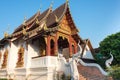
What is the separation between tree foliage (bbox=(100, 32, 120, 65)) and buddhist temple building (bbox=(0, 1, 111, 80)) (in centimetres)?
383

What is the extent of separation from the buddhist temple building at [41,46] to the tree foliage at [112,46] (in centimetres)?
383

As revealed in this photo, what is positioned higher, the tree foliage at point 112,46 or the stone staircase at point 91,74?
the tree foliage at point 112,46

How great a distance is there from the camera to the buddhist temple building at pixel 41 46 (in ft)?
35.9

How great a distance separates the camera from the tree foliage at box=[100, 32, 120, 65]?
1563cm

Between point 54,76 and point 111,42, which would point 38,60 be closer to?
point 54,76

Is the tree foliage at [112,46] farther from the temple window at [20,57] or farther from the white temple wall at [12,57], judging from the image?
the white temple wall at [12,57]

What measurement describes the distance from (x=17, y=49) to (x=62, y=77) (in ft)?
19.9

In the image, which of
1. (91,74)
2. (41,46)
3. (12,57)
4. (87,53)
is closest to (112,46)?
(87,53)

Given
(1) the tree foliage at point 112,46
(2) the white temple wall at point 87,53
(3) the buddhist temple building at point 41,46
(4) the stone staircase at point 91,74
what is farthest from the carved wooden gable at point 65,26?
(2) the white temple wall at point 87,53

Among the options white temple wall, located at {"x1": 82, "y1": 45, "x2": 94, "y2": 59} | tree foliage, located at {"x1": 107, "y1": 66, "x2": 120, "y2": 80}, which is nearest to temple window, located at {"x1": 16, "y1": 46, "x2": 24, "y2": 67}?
tree foliage, located at {"x1": 107, "y1": 66, "x2": 120, "y2": 80}

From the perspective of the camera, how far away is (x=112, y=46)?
638 inches

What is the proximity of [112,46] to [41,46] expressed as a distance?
7.48 metres

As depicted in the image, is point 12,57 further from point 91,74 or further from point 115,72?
point 115,72

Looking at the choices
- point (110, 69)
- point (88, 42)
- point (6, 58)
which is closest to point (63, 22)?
point (110, 69)
